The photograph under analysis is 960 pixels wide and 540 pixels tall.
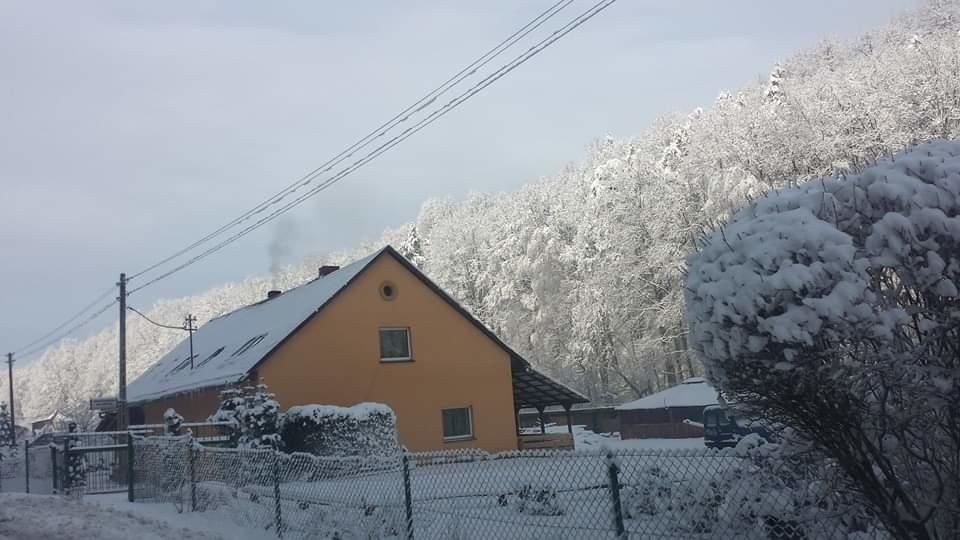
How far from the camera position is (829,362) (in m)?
3.78

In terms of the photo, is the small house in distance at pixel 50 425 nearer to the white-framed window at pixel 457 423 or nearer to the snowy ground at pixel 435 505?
the white-framed window at pixel 457 423

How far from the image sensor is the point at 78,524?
11.0m

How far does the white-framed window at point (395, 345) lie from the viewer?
78.8ft

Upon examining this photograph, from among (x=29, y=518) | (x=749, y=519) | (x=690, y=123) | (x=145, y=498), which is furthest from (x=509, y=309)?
(x=749, y=519)

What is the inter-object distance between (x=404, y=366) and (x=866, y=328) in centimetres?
2083

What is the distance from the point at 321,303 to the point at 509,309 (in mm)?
30287

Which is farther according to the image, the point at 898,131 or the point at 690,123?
the point at 690,123

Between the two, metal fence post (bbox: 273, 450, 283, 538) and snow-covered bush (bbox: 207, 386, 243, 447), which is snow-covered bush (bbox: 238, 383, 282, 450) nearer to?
snow-covered bush (bbox: 207, 386, 243, 447)

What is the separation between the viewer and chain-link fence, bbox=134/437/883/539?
476cm

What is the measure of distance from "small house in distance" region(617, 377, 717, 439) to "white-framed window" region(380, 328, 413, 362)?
15.1 metres

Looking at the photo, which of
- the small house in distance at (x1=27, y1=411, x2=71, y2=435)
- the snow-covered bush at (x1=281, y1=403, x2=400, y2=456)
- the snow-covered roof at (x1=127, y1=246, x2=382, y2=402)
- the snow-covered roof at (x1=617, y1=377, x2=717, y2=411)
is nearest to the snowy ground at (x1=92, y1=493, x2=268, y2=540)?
the snow-covered bush at (x1=281, y1=403, x2=400, y2=456)

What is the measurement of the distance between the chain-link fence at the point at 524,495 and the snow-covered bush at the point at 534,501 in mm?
17

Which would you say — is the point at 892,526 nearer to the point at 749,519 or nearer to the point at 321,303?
the point at 749,519

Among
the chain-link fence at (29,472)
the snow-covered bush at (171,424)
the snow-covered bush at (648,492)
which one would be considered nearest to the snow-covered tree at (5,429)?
the chain-link fence at (29,472)
